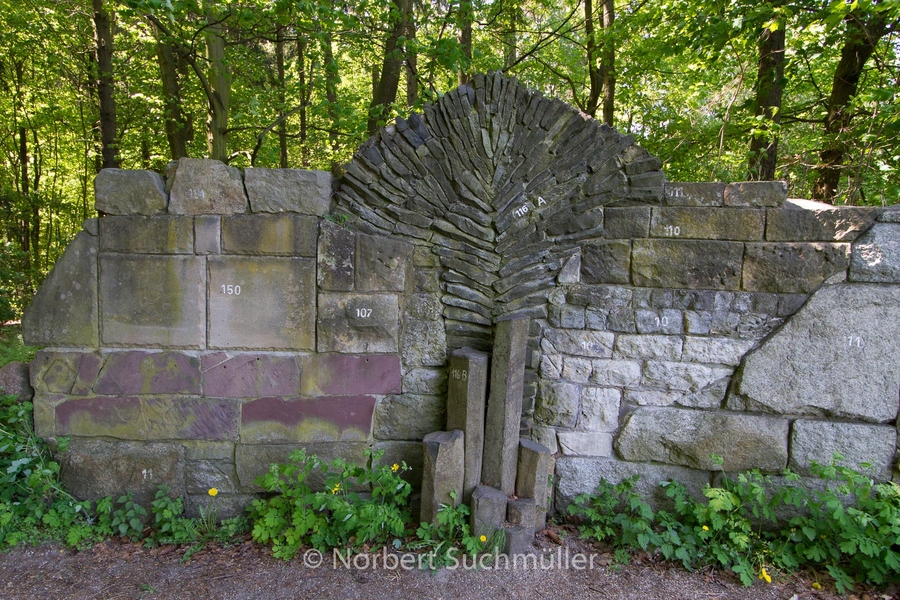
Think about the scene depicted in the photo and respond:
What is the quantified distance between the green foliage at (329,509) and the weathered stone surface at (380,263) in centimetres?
107

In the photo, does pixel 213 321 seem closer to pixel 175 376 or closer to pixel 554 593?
pixel 175 376

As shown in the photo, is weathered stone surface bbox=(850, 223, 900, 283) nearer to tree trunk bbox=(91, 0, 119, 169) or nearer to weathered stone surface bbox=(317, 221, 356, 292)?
weathered stone surface bbox=(317, 221, 356, 292)

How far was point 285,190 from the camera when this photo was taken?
3.12 meters

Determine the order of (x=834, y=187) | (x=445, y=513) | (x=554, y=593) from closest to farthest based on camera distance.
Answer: (x=554, y=593)
(x=445, y=513)
(x=834, y=187)

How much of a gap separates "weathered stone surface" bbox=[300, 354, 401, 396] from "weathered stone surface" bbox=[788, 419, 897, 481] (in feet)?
8.41

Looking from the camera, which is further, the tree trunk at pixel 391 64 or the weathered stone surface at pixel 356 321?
the tree trunk at pixel 391 64

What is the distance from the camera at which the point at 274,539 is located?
2.96 m

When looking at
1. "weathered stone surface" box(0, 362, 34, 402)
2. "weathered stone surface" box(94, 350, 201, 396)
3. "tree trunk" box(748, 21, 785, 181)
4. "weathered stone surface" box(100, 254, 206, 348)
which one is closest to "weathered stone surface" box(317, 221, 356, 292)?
"weathered stone surface" box(100, 254, 206, 348)

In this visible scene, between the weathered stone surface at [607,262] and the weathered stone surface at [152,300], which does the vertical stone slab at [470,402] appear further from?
the weathered stone surface at [152,300]

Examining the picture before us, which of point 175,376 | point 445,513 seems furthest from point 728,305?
point 175,376

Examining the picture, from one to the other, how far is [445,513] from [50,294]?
275 cm

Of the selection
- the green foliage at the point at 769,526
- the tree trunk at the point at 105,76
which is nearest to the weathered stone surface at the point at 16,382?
the green foliage at the point at 769,526

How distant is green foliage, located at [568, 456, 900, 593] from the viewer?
9.26 ft

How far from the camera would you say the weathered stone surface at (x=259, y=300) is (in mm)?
3146
